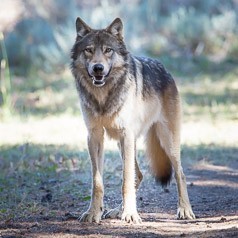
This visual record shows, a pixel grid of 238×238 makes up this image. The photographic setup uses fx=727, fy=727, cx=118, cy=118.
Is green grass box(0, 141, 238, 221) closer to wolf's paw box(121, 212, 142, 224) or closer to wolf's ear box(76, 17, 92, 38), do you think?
wolf's paw box(121, 212, 142, 224)

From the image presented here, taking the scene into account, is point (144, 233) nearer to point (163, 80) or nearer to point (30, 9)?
point (163, 80)

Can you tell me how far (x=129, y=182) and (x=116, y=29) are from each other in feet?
4.80

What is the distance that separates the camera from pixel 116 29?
692 cm

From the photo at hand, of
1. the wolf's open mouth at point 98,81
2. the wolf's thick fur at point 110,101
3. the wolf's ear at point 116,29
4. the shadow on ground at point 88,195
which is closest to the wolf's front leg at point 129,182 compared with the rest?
the wolf's thick fur at point 110,101

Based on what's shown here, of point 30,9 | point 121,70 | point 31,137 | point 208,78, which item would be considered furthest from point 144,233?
point 30,9

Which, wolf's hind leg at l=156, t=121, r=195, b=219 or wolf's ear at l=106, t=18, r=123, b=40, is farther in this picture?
wolf's hind leg at l=156, t=121, r=195, b=219

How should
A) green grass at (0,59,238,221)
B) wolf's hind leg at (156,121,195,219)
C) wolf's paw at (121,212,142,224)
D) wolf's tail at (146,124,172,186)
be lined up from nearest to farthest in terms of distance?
wolf's paw at (121,212,142,224) → wolf's hind leg at (156,121,195,219) → wolf's tail at (146,124,172,186) → green grass at (0,59,238,221)

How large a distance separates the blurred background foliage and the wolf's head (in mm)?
8582

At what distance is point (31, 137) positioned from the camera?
37.7ft

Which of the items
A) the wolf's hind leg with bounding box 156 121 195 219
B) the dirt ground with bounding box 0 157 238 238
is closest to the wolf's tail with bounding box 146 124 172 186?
the wolf's hind leg with bounding box 156 121 195 219

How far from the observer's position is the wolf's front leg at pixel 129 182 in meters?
6.50

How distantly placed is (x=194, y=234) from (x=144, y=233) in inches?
16.8

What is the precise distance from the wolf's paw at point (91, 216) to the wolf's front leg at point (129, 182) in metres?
0.23

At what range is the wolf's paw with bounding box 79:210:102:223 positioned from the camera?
257 inches
